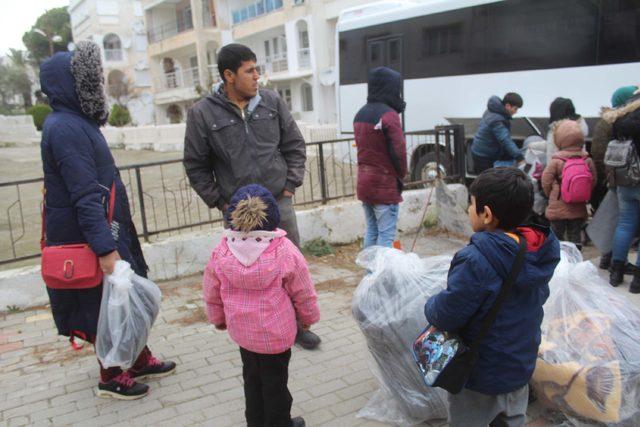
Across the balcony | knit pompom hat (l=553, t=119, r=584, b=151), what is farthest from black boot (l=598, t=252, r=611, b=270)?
the balcony

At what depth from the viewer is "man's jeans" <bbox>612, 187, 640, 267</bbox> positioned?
441cm

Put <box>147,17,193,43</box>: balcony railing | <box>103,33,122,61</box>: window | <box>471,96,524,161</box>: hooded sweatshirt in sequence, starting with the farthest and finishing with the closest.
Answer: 1. <box>103,33,122,61</box>: window
2. <box>147,17,193,43</box>: balcony railing
3. <box>471,96,524,161</box>: hooded sweatshirt

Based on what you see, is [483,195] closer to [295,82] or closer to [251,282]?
[251,282]

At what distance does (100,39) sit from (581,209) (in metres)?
46.7

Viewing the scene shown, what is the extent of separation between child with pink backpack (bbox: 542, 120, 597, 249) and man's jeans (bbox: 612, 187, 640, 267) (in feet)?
1.11

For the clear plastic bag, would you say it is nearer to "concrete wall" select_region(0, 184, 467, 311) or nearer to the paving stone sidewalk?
the paving stone sidewalk

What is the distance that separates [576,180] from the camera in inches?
186

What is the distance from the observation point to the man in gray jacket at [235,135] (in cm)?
334

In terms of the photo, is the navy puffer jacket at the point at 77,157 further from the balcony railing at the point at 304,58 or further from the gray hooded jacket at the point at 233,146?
the balcony railing at the point at 304,58

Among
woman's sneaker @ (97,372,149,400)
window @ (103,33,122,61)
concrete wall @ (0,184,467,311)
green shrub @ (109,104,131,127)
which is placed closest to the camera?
woman's sneaker @ (97,372,149,400)

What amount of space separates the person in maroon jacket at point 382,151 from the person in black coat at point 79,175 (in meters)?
2.06

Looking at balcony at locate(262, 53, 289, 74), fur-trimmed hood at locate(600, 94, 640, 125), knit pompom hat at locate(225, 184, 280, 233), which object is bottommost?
knit pompom hat at locate(225, 184, 280, 233)

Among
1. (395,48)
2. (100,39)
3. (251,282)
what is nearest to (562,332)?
(251,282)

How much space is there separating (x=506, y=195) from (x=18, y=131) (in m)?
41.5
